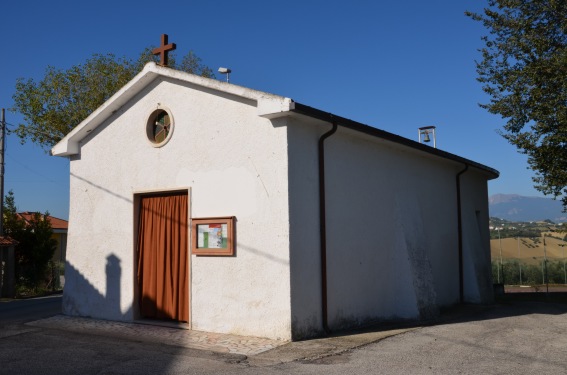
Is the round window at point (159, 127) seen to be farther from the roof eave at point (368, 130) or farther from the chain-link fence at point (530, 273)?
the chain-link fence at point (530, 273)

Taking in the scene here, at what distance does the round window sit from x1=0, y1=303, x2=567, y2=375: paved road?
12.8 ft

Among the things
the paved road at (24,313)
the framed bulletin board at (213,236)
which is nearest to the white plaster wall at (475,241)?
the framed bulletin board at (213,236)

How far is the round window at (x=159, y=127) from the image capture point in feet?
35.0

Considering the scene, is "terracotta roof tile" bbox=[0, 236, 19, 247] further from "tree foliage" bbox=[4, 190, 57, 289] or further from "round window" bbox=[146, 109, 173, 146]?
"round window" bbox=[146, 109, 173, 146]

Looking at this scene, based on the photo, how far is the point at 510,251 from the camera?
38406mm

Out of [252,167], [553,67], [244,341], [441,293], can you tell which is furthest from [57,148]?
[553,67]

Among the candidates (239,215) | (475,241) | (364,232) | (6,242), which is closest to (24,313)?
(6,242)

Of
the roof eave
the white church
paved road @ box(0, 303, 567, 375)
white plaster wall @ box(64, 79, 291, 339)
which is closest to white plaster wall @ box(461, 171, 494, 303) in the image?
the roof eave

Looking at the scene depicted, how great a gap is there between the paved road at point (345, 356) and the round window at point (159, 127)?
390 cm

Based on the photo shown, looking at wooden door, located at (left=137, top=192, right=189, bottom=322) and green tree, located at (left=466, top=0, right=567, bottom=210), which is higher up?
green tree, located at (left=466, top=0, right=567, bottom=210)

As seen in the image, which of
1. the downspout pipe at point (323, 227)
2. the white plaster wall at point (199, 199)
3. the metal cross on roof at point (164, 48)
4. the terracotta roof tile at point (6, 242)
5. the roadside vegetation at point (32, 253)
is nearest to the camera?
the white plaster wall at point (199, 199)

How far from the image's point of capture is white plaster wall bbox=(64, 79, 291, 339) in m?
8.91

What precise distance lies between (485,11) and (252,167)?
9676 mm

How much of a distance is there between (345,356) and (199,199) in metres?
3.98
